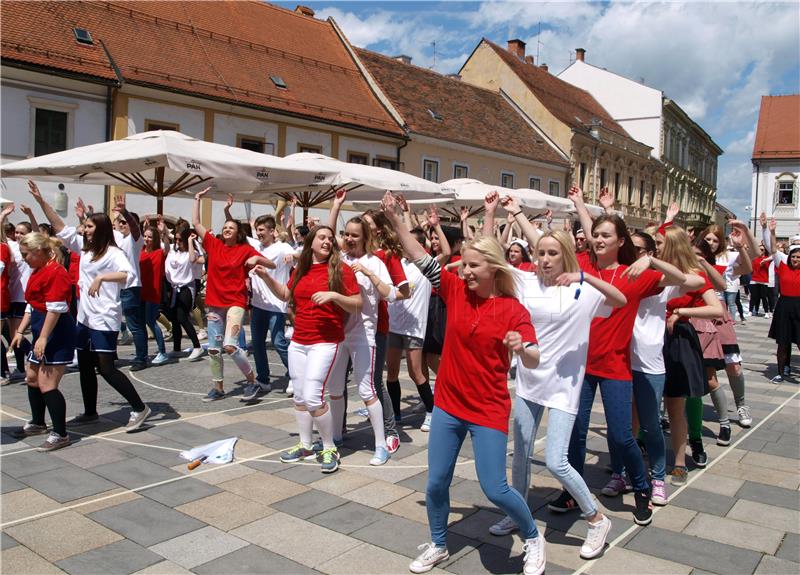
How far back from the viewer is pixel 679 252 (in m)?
5.20

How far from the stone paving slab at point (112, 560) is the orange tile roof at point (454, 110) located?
94.5 feet

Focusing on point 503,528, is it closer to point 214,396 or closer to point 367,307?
point 367,307

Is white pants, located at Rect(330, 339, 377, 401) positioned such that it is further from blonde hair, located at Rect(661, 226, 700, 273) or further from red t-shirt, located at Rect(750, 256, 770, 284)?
red t-shirt, located at Rect(750, 256, 770, 284)

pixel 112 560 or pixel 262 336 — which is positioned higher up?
pixel 262 336

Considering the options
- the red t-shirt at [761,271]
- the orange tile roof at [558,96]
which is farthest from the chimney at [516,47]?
the red t-shirt at [761,271]

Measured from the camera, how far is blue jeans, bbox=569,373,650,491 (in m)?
4.59

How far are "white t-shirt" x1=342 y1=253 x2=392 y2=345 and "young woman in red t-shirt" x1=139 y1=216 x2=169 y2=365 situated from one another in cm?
515

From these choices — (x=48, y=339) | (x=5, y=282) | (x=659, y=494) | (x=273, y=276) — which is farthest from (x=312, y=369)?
(x=5, y=282)

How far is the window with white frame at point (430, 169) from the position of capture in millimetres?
32844

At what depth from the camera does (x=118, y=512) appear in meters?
4.78

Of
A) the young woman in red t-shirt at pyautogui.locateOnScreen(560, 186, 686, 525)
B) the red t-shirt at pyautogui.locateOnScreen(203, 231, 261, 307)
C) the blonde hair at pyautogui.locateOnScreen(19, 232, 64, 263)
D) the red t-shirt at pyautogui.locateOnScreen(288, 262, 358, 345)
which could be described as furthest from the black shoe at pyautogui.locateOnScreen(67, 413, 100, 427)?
the young woman in red t-shirt at pyautogui.locateOnScreen(560, 186, 686, 525)

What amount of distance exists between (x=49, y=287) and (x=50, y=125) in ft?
54.4

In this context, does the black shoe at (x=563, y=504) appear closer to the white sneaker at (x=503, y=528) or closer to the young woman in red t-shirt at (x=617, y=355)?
the young woman in red t-shirt at (x=617, y=355)

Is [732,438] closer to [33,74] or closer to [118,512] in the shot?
[118,512]
